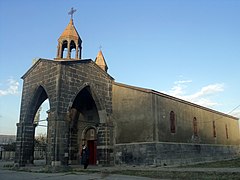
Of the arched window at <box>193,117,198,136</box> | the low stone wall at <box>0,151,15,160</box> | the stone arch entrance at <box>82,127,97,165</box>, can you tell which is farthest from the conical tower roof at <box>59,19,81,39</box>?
the low stone wall at <box>0,151,15,160</box>

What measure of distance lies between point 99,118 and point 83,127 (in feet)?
9.20

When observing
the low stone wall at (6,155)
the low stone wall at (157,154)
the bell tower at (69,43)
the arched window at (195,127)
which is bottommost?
the low stone wall at (6,155)

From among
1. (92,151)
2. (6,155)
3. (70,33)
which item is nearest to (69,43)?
(70,33)

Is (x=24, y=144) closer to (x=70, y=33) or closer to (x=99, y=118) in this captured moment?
(x=99, y=118)

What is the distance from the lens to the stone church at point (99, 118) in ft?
47.5

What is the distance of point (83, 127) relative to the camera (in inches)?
760

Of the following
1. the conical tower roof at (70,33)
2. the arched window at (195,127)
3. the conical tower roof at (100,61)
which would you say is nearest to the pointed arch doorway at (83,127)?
the conical tower roof at (70,33)

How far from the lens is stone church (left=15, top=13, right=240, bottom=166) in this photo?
14.5 meters

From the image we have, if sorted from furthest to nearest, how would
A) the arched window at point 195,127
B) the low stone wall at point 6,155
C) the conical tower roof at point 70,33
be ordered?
the low stone wall at point 6,155 → the arched window at point 195,127 → the conical tower roof at point 70,33

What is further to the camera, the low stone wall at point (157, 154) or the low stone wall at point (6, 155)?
the low stone wall at point (6, 155)

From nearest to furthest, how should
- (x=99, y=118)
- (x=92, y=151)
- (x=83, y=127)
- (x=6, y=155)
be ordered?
(x=99, y=118)
(x=92, y=151)
(x=83, y=127)
(x=6, y=155)

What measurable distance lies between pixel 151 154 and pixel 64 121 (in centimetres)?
537

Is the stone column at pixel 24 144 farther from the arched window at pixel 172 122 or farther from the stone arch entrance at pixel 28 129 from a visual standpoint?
the arched window at pixel 172 122

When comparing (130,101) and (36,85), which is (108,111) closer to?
(130,101)
